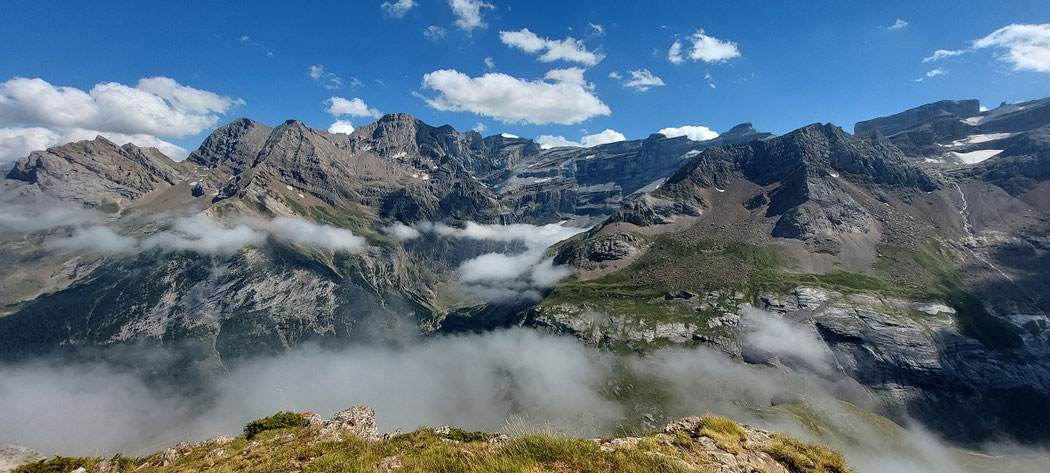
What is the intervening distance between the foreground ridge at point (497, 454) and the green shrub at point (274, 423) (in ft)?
1.49

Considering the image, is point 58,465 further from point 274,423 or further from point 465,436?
point 465,436

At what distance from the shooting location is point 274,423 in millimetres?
20969

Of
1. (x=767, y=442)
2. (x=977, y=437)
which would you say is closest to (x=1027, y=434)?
(x=977, y=437)

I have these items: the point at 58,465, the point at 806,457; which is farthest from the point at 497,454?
the point at 58,465

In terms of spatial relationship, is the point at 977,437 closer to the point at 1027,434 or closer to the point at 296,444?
the point at 1027,434

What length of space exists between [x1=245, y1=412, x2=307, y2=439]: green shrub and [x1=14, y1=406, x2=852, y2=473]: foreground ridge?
456 mm

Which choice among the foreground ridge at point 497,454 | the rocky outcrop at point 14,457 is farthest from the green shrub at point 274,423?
the rocky outcrop at point 14,457

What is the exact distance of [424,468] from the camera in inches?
437

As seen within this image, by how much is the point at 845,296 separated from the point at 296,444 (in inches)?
9199

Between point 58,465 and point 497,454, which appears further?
point 58,465

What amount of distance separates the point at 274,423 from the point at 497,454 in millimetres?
16314

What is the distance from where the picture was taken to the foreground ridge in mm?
10438

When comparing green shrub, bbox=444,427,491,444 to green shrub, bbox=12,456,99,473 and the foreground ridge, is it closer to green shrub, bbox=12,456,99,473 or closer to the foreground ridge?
the foreground ridge

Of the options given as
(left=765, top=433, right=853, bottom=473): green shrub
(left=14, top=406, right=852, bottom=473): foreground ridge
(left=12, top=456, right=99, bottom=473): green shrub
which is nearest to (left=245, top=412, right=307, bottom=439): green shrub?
(left=14, top=406, right=852, bottom=473): foreground ridge
